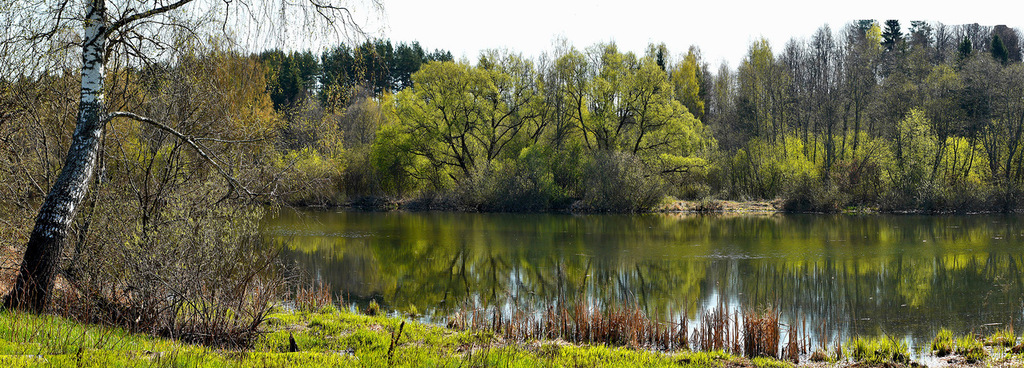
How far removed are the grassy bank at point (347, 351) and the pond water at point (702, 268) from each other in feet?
5.33

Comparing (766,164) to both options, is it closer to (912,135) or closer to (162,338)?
(912,135)

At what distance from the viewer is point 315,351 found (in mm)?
8055

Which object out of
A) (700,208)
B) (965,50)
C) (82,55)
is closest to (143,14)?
(82,55)

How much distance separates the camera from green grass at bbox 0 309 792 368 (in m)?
6.21

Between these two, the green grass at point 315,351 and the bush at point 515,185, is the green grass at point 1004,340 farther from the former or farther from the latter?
the bush at point 515,185

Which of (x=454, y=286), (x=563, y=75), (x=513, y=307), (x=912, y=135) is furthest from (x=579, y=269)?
(x=912, y=135)

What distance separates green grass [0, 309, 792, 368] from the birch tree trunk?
0.41 metres

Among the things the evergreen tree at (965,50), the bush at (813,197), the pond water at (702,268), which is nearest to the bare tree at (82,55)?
the pond water at (702,268)

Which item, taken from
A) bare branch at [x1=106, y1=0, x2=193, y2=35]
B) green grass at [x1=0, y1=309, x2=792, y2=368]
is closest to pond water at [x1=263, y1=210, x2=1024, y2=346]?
green grass at [x1=0, y1=309, x2=792, y2=368]

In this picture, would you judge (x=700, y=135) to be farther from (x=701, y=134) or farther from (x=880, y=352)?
(x=880, y=352)

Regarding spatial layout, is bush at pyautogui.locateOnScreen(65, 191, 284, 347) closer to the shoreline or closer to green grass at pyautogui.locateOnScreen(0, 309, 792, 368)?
green grass at pyautogui.locateOnScreen(0, 309, 792, 368)

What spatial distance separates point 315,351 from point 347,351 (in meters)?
0.63

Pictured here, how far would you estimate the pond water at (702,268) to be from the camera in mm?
13773

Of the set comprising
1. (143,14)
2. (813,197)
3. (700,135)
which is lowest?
(813,197)
